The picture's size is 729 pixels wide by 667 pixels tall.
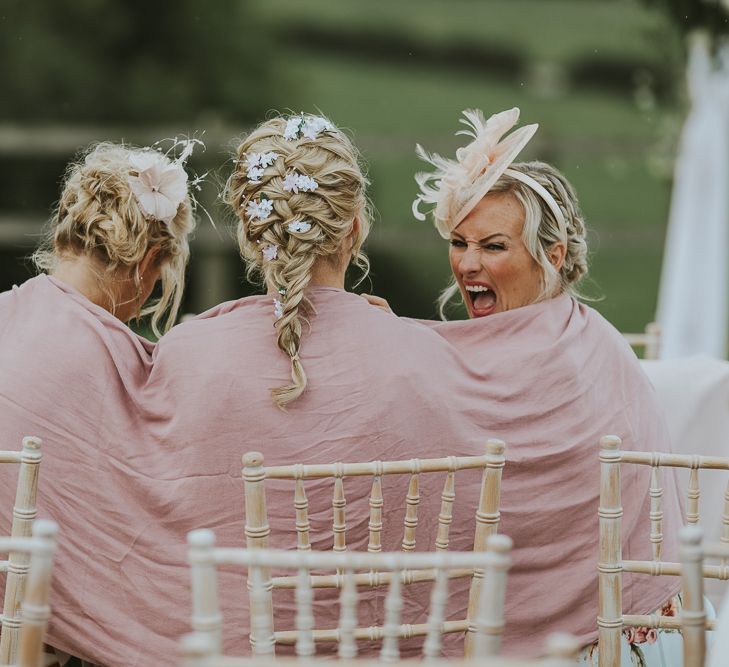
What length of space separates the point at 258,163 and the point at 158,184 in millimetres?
369

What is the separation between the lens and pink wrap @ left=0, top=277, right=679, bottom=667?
2.59 meters

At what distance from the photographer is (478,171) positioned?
307 centimetres

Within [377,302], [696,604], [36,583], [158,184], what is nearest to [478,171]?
[377,302]

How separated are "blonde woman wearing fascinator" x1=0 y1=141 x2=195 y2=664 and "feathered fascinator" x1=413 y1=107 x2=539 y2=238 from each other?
0.61 meters

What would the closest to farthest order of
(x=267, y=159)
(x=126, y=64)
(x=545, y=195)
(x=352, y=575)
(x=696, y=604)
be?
(x=352, y=575) → (x=696, y=604) → (x=267, y=159) → (x=545, y=195) → (x=126, y=64)

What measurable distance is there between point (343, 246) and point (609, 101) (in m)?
10.3

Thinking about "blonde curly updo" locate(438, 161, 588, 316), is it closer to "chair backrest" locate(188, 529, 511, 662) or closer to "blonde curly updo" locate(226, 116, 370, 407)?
"blonde curly updo" locate(226, 116, 370, 407)

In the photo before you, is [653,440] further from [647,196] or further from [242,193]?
[647,196]

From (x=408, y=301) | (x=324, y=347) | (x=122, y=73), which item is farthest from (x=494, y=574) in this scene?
(x=122, y=73)

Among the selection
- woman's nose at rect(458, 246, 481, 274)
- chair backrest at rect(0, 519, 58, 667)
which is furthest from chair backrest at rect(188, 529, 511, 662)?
woman's nose at rect(458, 246, 481, 274)

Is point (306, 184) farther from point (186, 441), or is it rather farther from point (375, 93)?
point (375, 93)

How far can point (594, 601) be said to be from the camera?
2.71 metres

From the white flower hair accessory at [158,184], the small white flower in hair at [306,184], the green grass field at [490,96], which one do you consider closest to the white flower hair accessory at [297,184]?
the small white flower in hair at [306,184]

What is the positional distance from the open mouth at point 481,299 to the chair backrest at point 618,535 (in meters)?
0.75
